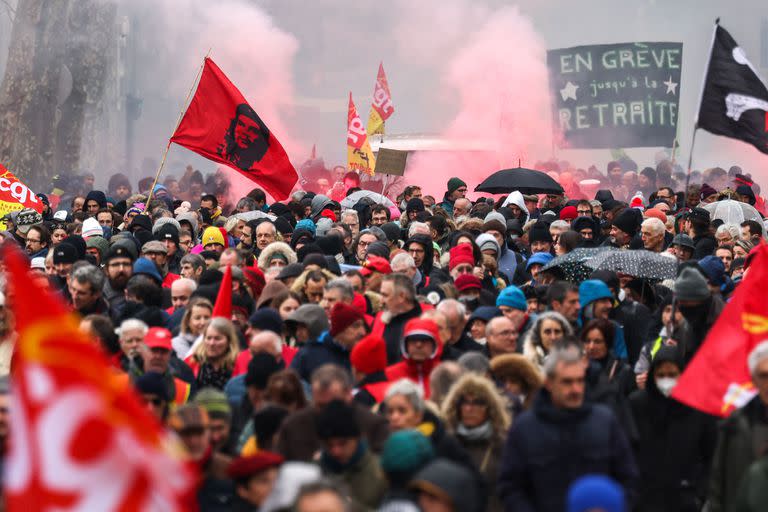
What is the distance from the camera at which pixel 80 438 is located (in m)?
4.29

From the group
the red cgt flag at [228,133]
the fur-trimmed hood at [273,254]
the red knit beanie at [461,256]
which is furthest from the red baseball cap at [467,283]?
the red cgt flag at [228,133]

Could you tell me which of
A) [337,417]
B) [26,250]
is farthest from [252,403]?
[26,250]

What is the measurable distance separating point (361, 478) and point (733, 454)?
158 cm

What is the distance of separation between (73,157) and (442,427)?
2797cm

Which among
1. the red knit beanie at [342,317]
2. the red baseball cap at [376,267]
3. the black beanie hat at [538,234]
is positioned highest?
the black beanie hat at [538,234]

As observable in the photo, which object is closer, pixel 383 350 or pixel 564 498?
pixel 564 498

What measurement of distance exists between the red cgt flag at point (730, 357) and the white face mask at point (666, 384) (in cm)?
32

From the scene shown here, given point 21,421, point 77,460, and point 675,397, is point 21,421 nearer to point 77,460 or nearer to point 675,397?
point 77,460

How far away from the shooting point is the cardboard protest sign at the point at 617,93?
22.7m

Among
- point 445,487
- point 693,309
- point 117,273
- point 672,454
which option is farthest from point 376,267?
point 445,487

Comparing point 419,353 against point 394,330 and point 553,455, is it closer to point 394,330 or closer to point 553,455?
point 394,330

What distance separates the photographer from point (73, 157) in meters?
33.4

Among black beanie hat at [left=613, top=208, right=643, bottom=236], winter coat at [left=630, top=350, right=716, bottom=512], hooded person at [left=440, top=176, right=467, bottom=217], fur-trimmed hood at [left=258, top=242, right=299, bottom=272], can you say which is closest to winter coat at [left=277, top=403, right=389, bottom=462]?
winter coat at [left=630, top=350, right=716, bottom=512]

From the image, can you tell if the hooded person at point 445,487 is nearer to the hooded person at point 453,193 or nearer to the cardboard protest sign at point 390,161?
the hooded person at point 453,193
